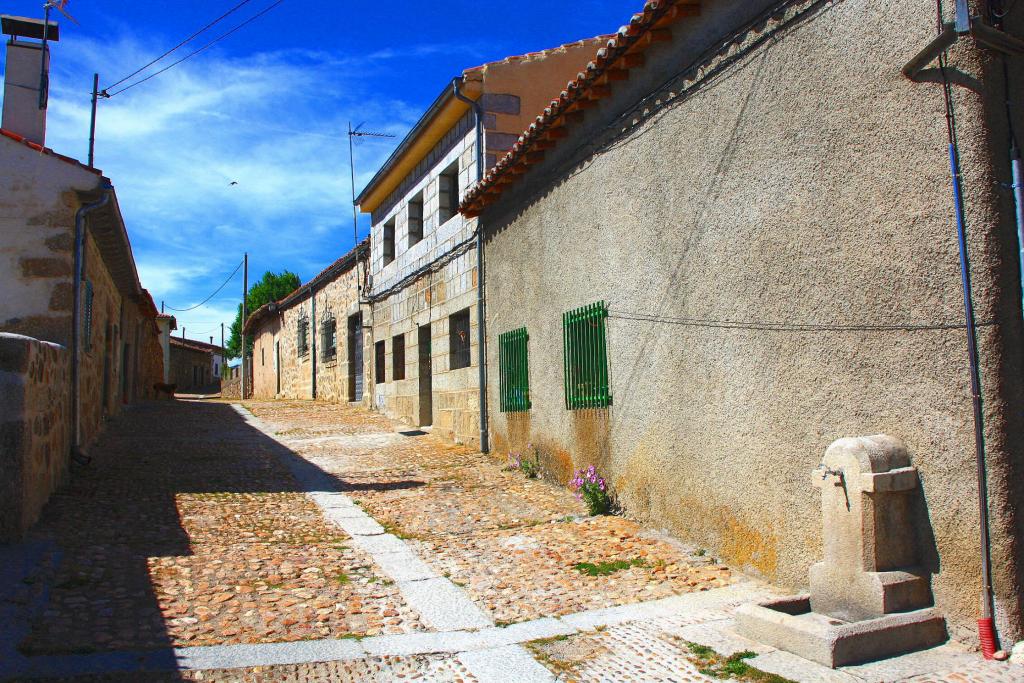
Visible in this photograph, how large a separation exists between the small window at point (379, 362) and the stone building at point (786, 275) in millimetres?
8609

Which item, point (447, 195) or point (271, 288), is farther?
point (271, 288)

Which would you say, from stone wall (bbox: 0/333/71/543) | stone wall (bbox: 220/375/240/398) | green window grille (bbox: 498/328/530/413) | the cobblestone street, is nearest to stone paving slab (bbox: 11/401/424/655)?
the cobblestone street

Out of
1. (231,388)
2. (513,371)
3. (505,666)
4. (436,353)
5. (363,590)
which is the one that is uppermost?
(436,353)

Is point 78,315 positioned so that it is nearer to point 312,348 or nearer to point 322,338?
point 322,338

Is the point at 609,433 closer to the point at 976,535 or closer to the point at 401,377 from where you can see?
the point at 976,535

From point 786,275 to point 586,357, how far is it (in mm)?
2877

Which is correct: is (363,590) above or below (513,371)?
below

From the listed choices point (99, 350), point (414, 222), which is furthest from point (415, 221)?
point (99, 350)

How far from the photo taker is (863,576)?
384cm

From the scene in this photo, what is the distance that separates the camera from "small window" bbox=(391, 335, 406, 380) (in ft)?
48.3

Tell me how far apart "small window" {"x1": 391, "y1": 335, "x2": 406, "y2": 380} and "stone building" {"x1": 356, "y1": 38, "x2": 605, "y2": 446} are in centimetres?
2

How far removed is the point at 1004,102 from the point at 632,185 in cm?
306

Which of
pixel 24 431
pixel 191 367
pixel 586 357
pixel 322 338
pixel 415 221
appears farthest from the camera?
pixel 191 367

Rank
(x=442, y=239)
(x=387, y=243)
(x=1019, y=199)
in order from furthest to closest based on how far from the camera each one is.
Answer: (x=387, y=243)
(x=442, y=239)
(x=1019, y=199)
